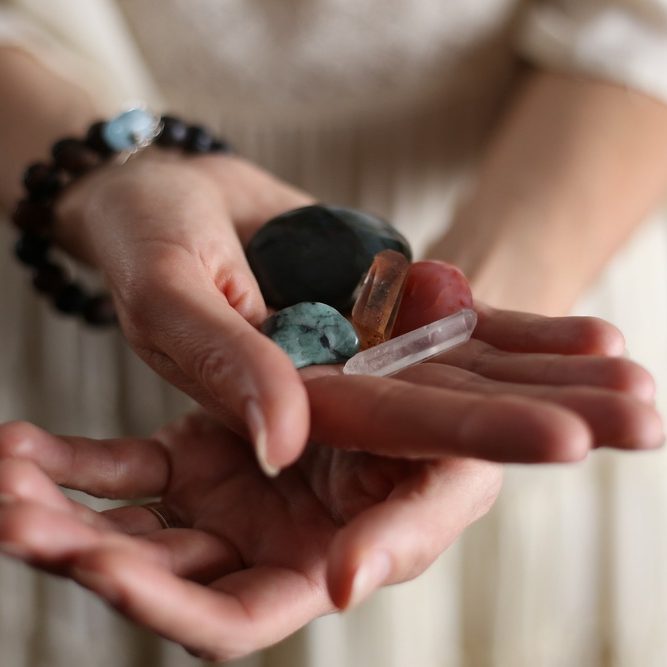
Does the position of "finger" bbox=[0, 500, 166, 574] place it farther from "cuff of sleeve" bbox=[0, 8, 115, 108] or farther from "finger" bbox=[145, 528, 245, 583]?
"cuff of sleeve" bbox=[0, 8, 115, 108]

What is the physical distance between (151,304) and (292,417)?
0.14 m

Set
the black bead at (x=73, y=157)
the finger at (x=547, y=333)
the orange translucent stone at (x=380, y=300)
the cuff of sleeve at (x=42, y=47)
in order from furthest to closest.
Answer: the cuff of sleeve at (x=42, y=47) → the black bead at (x=73, y=157) → the orange translucent stone at (x=380, y=300) → the finger at (x=547, y=333)

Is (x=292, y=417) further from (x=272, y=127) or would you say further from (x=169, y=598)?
(x=272, y=127)

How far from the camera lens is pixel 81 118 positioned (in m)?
0.78

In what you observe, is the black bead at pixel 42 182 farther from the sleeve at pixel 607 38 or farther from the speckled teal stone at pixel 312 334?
the sleeve at pixel 607 38

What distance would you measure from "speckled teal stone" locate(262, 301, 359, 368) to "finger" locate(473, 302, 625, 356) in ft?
0.29

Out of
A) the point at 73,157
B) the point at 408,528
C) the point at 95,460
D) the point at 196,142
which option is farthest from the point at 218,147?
the point at 408,528

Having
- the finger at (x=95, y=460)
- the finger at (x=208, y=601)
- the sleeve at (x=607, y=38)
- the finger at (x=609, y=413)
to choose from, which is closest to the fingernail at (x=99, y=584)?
the finger at (x=208, y=601)

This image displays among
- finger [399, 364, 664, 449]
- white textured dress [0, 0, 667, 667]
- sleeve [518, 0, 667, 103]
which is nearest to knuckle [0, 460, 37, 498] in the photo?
finger [399, 364, 664, 449]

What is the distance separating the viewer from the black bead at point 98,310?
0.78 metres

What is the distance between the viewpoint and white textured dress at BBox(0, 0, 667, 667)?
0.82 metres

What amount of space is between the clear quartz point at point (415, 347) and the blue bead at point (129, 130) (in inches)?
13.4

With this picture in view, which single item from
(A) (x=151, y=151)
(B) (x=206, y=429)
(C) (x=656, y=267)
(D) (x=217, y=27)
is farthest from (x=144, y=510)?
(C) (x=656, y=267)

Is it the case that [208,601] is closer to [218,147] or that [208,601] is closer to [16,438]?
[16,438]
